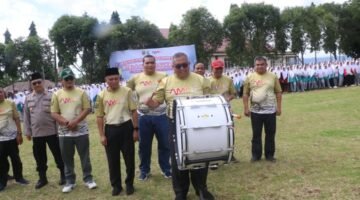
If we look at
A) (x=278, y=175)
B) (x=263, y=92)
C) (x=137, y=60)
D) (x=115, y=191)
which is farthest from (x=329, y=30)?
(x=115, y=191)

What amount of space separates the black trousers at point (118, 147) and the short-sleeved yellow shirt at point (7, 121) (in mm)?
2215

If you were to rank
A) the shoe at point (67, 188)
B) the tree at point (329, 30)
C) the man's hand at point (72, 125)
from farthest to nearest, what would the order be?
the tree at point (329, 30), the shoe at point (67, 188), the man's hand at point (72, 125)

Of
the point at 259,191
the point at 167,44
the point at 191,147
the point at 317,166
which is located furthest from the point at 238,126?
the point at 167,44

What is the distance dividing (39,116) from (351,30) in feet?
176

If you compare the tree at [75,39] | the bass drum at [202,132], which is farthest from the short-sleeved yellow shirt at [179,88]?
the tree at [75,39]

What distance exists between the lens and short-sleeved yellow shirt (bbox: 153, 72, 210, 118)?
6.41m

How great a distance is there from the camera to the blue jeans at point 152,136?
7.73 metres

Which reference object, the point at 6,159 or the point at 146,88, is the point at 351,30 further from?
the point at 6,159

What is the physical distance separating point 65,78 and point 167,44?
43545 mm

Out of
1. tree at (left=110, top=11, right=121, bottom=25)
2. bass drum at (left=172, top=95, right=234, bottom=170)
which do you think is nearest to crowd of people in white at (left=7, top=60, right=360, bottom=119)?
bass drum at (left=172, top=95, right=234, bottom=170)

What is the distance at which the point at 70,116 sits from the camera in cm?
743

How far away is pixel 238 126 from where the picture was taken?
14.0 meters

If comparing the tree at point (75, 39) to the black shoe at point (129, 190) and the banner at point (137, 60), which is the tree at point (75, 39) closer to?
the banner at point (137, 60)

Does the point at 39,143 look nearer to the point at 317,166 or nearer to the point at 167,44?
the point at 317,166
